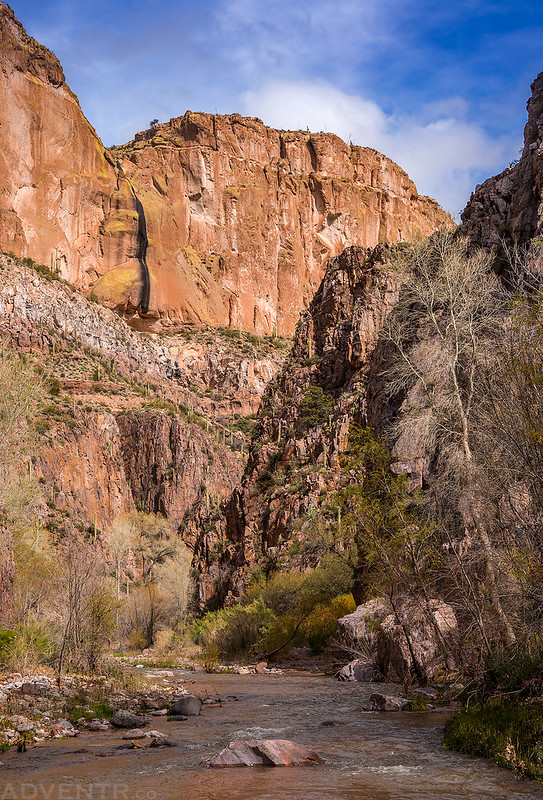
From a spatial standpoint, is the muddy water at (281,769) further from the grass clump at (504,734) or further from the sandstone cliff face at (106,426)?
the sandstone cliff face at (106,426)

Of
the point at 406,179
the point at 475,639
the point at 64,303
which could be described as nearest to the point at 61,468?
the point at 64,303

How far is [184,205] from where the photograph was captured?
127 meters

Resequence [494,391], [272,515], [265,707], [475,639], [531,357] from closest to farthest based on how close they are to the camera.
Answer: [531,357] → [494,391] → [475,639] → [265,707] → [272,515]

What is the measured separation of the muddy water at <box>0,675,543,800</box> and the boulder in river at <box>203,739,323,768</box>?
19cm

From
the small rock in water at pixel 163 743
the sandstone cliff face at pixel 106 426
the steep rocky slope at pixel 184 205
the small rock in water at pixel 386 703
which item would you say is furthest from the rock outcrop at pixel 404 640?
the steep rocky slope at pixel 184 205

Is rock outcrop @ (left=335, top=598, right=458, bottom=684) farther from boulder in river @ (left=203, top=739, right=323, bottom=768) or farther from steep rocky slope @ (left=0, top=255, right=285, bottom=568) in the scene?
steep rocky slope @ (left=0, top=255, right=285, bottom=568)

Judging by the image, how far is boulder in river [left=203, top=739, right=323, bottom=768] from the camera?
984 cm

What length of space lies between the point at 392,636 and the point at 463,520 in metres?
5.69

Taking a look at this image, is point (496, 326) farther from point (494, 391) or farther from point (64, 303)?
point (64, 303)

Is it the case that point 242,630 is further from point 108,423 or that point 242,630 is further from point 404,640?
point 108,423

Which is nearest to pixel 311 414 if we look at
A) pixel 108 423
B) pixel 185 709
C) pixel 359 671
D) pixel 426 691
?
pixel 359 671

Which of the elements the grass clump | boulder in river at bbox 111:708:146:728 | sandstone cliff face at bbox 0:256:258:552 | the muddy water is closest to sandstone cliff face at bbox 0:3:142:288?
sandstone cliff face at bbox 0:256:258:552

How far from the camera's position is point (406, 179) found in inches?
6452

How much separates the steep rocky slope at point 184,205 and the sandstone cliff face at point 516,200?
7694cm
